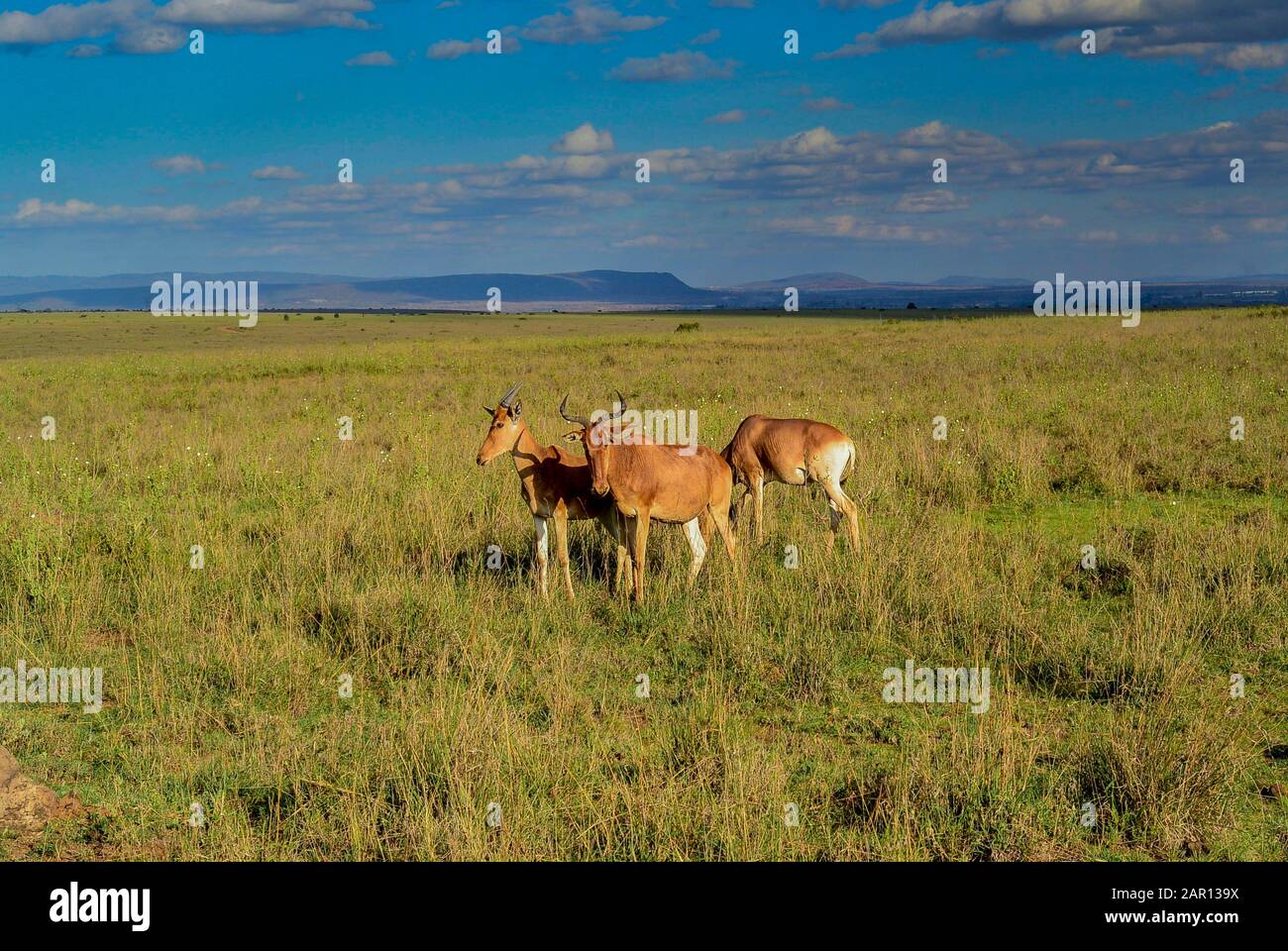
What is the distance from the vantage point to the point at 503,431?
30.8 ft

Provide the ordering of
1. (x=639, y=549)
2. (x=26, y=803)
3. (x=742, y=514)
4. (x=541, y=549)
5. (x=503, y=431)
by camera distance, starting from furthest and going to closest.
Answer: (x=742, y=514)
(x=503, y=431)
(x=541, y=549)
(x=639, y=549)
(x=26, y=803)

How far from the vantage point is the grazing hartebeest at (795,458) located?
10852 millimetres

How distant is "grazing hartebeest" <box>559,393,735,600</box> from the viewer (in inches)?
348

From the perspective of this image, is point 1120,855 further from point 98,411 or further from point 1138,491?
point 98,411

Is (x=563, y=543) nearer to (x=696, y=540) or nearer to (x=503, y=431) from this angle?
(x=503, y=431)

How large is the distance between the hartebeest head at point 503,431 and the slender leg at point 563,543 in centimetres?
73

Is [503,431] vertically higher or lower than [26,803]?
higher

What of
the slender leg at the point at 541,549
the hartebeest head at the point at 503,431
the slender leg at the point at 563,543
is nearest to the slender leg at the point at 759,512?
the slender leg at the point at 563,543

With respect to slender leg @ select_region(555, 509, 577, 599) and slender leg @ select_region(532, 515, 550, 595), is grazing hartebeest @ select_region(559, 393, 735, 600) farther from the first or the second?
slender leg @ select_region(532, 515, 550, 595)

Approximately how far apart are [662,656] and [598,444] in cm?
194

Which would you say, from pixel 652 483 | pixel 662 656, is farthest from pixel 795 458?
pixel 662 656

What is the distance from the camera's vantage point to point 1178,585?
8.80m

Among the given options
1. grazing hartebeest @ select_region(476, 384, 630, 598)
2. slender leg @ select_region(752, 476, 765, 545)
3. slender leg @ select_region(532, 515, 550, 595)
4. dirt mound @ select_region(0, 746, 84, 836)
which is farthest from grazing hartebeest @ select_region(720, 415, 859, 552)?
dirt mound @ select_region(0, 746, 84, 836)
